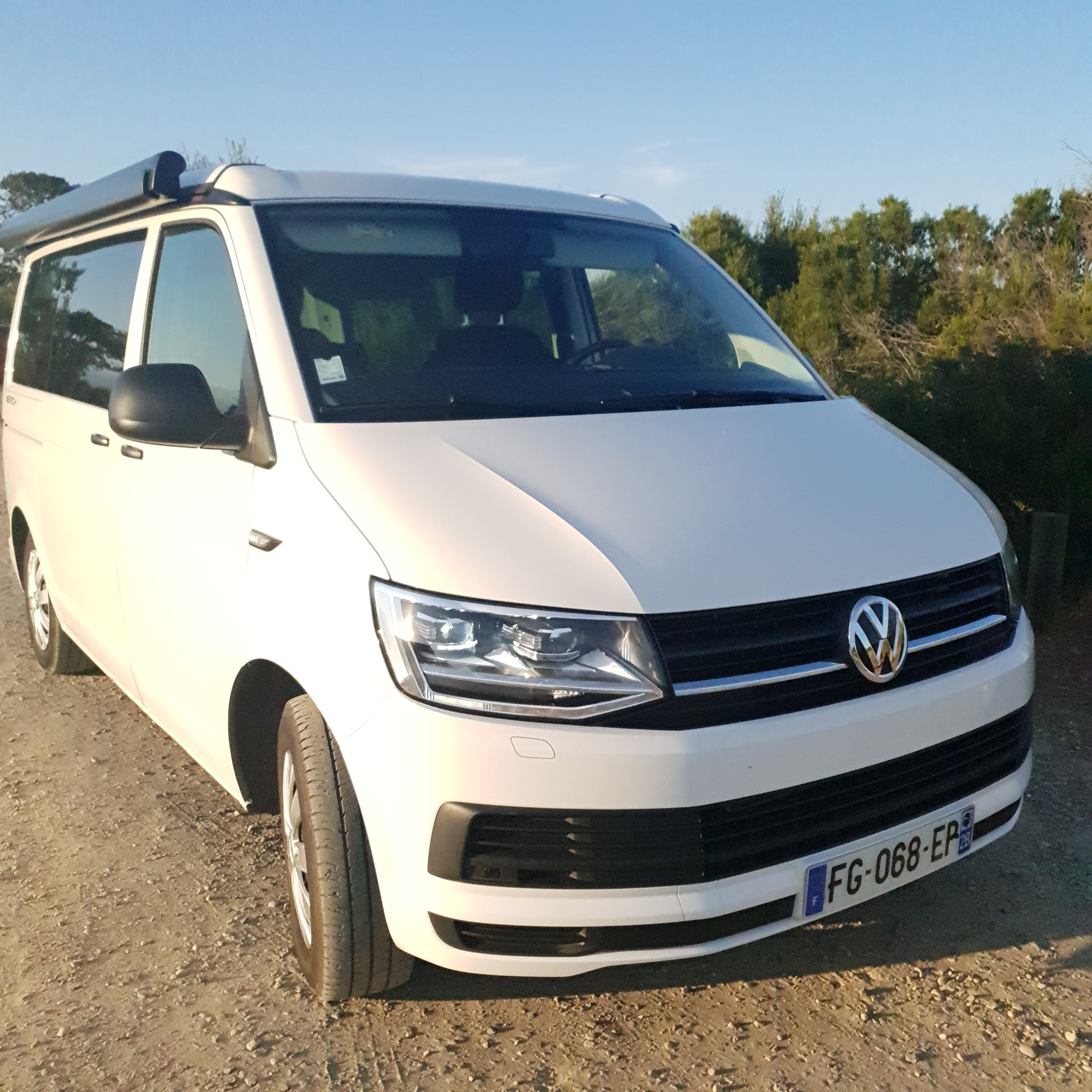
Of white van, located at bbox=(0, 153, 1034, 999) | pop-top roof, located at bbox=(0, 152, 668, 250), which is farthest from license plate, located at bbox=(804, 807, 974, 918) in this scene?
pop-top roof, located at bbox=(0, 152, 668, 250)

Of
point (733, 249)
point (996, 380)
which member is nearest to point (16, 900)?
point (996, 380)

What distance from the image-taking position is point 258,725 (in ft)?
→ 9.49

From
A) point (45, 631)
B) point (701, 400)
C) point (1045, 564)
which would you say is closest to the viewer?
point (701, 400)

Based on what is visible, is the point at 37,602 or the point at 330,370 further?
the point at 37,602

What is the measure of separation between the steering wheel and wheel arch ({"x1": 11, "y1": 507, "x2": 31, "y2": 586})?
3.13m

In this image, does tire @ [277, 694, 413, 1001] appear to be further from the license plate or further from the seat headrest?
the seat headrest

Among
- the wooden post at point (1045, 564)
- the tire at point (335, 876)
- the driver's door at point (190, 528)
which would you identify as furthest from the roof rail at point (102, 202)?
the wooden post at point (1045, 564)

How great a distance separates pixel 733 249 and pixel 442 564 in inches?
557

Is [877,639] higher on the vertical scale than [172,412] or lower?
lower

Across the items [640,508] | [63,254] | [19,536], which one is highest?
[63,254]

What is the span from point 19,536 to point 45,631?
0.52 metres

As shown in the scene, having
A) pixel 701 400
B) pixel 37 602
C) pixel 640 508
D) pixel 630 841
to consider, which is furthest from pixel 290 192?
pixel 37 602

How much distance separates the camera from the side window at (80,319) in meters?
3.77

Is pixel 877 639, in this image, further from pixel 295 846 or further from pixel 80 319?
pixel 80 319
